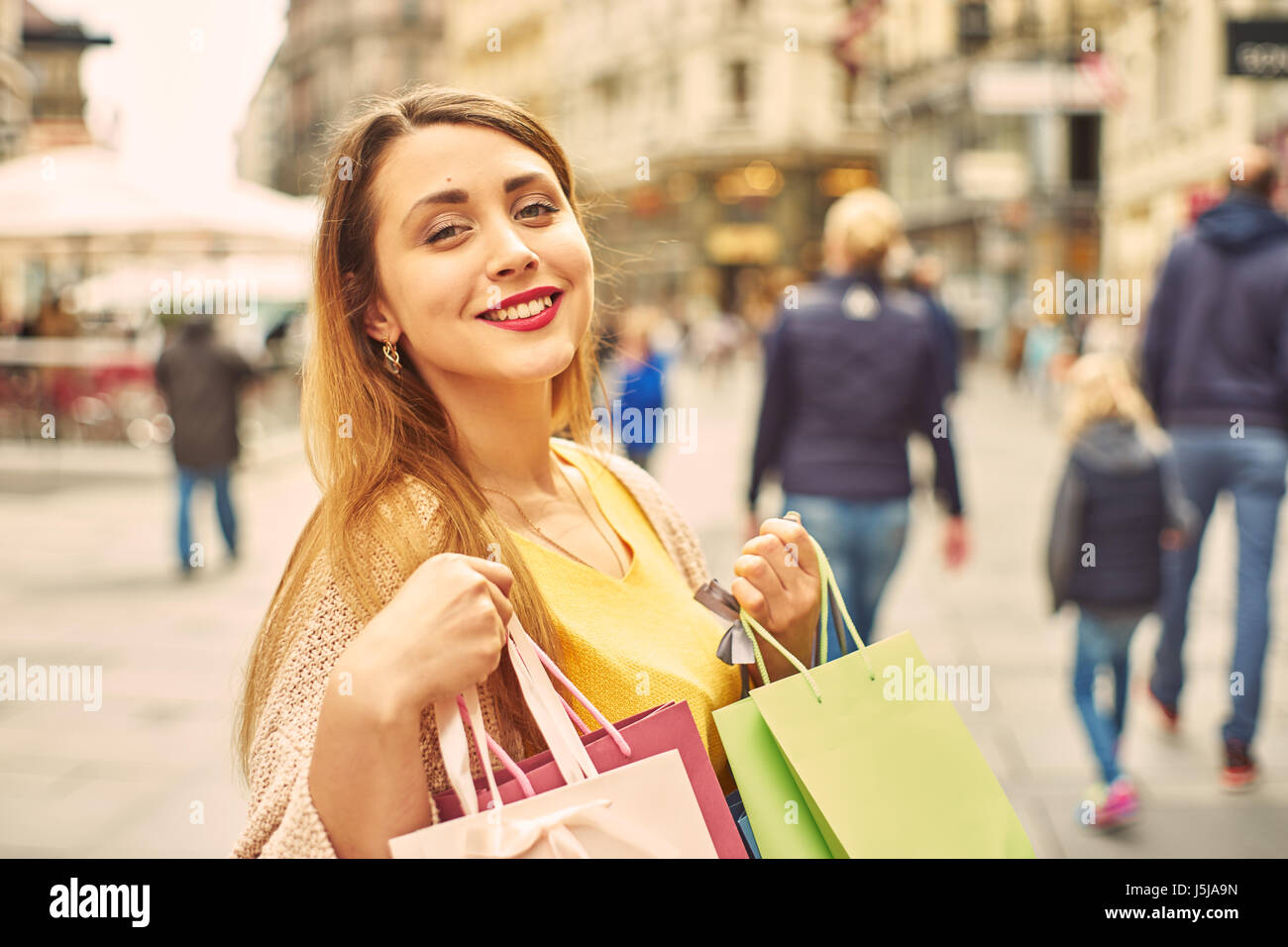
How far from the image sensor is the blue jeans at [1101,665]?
13.1ft

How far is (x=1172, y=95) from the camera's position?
22.4m

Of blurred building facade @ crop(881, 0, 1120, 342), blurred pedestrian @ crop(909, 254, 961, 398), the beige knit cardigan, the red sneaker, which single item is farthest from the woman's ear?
blurred building facade @ crop(881, 0, 1120, 342)

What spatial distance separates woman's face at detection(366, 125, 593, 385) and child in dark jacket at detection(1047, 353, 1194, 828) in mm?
3179

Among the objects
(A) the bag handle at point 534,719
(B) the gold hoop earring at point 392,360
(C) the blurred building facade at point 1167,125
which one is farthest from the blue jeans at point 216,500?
(C) the blurred building facade at point 1167,125

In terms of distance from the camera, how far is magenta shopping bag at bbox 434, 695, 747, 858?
111 cm

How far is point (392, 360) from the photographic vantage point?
1.36 meters

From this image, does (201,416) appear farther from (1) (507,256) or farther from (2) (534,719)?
(2) (534,719)

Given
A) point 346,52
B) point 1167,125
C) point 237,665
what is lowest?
point 237,665

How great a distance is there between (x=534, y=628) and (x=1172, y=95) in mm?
24763

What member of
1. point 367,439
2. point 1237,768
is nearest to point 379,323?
point 367,439

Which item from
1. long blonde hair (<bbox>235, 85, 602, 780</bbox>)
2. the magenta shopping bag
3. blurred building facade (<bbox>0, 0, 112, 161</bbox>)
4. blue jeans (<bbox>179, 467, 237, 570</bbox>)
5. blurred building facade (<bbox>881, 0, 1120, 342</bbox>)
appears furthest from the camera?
blurred building facade (<bbox>881, 0, 1120, 342</bbox>)

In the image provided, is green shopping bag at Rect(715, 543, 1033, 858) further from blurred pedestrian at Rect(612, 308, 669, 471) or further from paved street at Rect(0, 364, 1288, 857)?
blurred pedestrian at Rect(612, 308, 669, 471)

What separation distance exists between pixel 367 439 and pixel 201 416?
7392 mm
